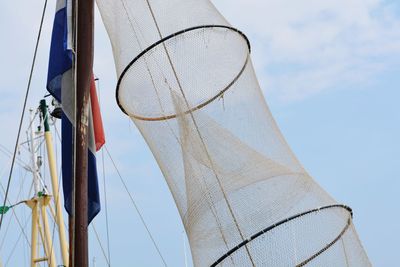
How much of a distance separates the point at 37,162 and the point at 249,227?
41.3 ft

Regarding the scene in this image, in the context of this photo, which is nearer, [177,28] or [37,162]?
[177,28]

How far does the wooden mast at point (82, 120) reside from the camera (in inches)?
216

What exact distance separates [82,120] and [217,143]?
1338 millimetres

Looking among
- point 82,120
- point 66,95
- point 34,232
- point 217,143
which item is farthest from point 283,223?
point 34,232

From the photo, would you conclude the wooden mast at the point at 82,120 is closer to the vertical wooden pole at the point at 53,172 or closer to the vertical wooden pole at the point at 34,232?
the vertical wooden pole at the point at 53,172

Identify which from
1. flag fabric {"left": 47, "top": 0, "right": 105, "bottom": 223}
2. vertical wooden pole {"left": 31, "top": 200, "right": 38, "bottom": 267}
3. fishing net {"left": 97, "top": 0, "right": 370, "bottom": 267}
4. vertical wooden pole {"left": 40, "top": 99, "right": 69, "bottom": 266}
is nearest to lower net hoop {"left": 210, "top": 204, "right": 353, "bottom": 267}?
fishing net {"left": 97, "top": 0, "right": 370, "bottom": 267}

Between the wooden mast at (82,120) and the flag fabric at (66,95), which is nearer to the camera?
the wooden mast at (82,120)

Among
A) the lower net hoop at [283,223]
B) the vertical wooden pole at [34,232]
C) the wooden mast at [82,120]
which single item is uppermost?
the wooden mast at [82,120]

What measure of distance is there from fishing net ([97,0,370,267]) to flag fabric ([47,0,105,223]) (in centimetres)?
45

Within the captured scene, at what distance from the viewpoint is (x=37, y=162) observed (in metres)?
16.9

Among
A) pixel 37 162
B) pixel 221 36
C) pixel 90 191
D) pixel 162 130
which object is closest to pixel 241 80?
pixel 221 36

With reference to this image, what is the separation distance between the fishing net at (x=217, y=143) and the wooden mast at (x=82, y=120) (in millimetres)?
243

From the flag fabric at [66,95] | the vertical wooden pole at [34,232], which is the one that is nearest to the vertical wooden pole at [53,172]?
the vertical wooden pole at [34,232]

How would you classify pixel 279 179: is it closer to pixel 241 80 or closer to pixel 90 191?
pixel 241 80
